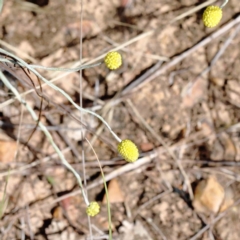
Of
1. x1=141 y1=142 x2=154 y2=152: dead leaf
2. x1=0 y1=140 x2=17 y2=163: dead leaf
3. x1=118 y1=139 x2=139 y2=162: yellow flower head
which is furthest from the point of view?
x1=141 y1=142 x2=154 y2=152: dead leaf

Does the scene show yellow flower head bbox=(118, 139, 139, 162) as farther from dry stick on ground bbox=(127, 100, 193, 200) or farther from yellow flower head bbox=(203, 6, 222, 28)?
dry stick on ground bbox=(127, 100, 193, 200)

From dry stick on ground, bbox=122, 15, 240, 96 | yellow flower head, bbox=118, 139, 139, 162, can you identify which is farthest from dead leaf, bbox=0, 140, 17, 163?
yellow flower head, bbox=118, 139, 139, 162

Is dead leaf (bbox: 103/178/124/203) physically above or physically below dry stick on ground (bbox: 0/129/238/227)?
below

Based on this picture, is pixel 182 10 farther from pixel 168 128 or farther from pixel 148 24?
pixel 168 128

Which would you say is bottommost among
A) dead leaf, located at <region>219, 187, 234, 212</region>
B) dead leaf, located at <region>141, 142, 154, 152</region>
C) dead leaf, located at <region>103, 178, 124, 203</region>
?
dead leaf, located at <region>219, 187, 234, 212</region>

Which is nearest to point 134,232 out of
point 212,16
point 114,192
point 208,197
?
point 114,192

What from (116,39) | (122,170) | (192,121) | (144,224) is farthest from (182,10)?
(144,224)
